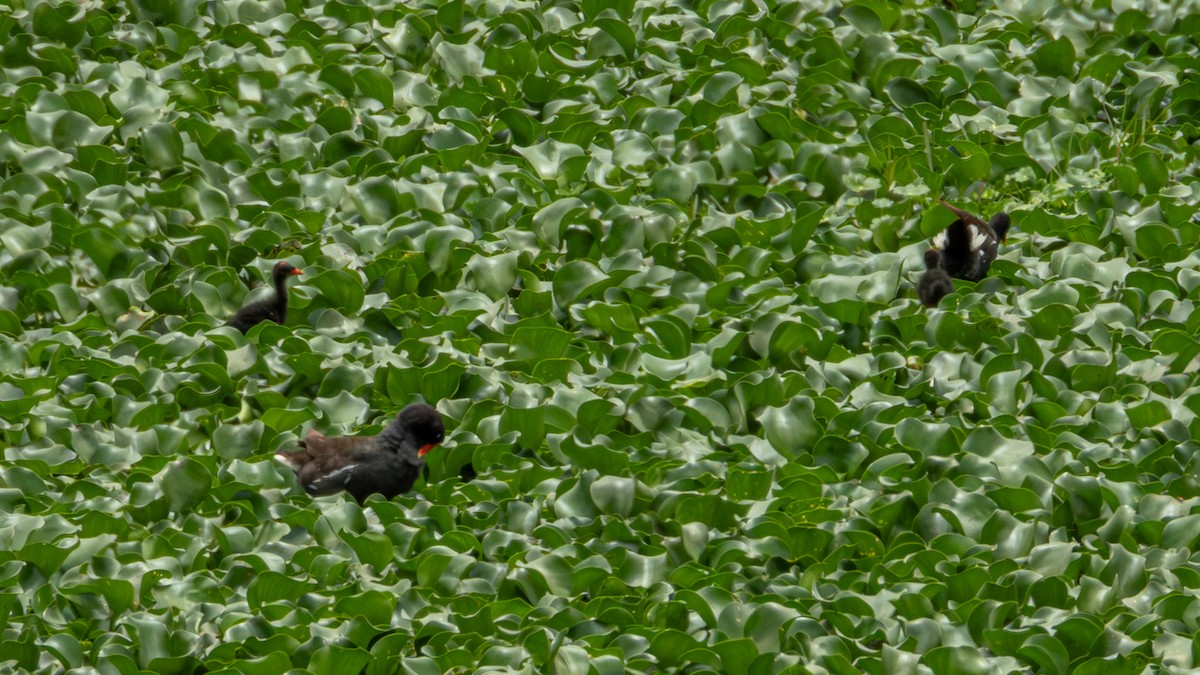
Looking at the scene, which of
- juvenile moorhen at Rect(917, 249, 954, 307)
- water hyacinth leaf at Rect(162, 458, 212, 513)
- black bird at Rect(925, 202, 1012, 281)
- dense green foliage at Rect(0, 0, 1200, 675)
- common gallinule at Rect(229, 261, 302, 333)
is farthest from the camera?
black bird at Rect(925, 202, 1012, 281)

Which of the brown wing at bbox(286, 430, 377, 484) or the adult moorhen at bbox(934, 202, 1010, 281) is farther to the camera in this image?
the adult moorhen at bbox(934, 202, 1010, 281)

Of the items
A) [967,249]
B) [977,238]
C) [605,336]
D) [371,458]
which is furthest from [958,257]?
[371,458]

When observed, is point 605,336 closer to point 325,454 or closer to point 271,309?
point 271,309

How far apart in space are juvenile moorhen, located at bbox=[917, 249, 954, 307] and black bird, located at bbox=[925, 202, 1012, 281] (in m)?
0.03

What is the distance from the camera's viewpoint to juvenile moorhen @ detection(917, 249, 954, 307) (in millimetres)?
7855

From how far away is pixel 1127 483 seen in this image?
259 inches

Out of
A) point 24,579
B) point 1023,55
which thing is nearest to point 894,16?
point 1023,55

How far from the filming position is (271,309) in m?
7.73

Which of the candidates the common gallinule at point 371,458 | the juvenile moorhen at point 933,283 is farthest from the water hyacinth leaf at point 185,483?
the juvenile moorhen at point 933,283

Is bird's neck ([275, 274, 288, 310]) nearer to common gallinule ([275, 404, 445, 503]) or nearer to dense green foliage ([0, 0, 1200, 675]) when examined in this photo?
dense green foliage ([0, 0, 1200, 675])

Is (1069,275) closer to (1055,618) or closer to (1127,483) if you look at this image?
(1127,483)

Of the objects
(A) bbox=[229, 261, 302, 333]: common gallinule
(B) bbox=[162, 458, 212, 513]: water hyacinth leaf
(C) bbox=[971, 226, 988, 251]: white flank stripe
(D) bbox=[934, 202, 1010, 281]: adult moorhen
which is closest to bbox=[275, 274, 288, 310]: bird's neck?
(A) bbox=[229, 261, 302, 333]: common gallinule

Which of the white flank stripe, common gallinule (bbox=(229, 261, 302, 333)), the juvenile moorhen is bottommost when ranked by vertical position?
common gallinule (bbox=(229, 261, 302, 333))

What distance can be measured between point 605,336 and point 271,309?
56.7 inches
